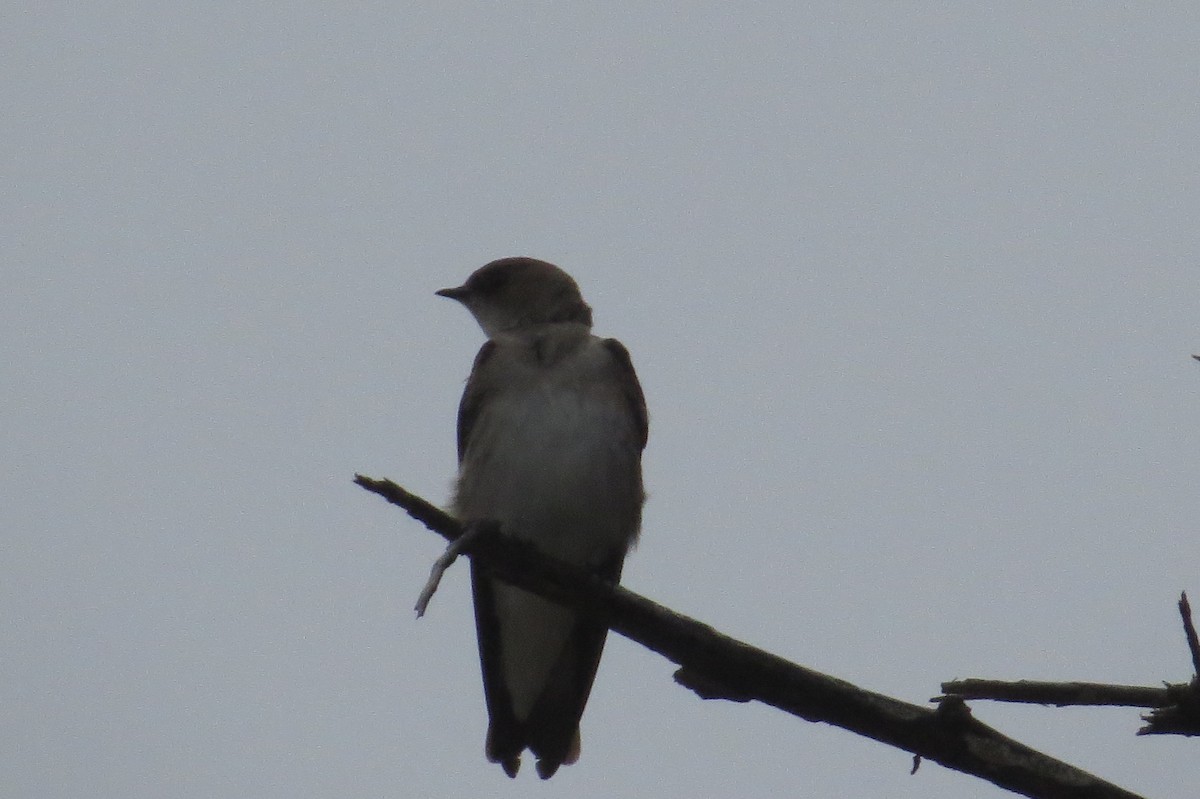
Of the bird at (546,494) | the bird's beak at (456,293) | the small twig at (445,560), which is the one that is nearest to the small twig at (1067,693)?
the small twig at (445,560)

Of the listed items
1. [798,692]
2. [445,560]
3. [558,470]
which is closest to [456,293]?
[558,470]

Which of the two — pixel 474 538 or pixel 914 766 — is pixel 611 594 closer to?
pixel 474 538

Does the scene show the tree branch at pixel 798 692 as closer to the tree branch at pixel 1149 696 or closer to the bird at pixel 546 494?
the tree branch at pixel 1149 696

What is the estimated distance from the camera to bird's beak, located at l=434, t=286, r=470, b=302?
30.4ft

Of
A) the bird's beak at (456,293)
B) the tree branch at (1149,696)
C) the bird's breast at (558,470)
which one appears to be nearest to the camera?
the tree branch at (1149,696)

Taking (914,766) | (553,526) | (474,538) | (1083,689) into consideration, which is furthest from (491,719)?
(1083,689)

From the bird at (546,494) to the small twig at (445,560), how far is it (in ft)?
6.44

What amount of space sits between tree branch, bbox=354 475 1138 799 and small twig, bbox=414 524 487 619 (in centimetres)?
5

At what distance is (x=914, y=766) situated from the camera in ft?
14.1

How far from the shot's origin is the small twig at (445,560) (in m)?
4.44

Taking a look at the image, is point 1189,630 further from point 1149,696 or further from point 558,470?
point 558,470

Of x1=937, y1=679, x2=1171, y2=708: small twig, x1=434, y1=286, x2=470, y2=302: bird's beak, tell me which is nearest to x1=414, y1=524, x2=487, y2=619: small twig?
x1=937, y1=679, x2=1171, y2=708: small twig

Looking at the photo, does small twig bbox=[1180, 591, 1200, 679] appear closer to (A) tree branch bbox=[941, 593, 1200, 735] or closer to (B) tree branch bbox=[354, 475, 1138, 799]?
(A) tree branch bbox=[941, 593, 1200, 735]

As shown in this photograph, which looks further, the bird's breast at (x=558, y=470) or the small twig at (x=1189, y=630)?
the bird's breast at (x=558, y=470)
